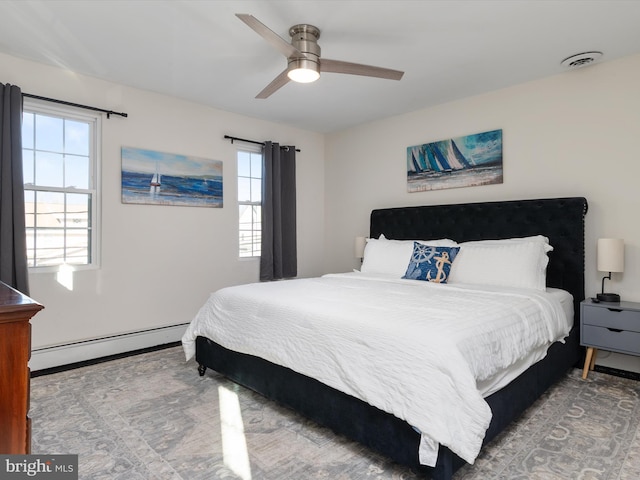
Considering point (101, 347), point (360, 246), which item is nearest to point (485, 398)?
point (360, 246)

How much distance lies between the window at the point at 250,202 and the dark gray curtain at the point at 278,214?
0.51 ft

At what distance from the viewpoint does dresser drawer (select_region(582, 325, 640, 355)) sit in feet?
8.54

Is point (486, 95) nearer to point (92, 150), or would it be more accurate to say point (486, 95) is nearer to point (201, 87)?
point (201, 87)

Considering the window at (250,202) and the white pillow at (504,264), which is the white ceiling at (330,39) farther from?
the white pillow at (504,264)

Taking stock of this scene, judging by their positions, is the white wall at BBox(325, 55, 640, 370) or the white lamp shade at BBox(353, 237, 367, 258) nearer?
the white wall at BBox(325, 55, 640, 370)

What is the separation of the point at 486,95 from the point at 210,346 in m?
3.48

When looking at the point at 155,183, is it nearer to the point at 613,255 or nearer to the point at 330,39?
the point at 330,39

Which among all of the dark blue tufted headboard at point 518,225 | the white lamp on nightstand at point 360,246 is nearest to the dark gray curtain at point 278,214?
the white lamp on nightstand at point 360,246

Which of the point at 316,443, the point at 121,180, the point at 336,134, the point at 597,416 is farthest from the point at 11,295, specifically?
the point at 336,134

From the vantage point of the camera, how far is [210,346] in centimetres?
291

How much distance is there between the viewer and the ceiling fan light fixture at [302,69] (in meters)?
2.42

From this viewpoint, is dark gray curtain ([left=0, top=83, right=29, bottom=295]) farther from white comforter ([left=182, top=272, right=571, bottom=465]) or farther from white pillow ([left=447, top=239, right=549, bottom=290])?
white pillow ([left=447, top=239, right=549, bottom=290])

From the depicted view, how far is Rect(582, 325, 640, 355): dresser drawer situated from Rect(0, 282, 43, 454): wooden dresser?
10.9 feet

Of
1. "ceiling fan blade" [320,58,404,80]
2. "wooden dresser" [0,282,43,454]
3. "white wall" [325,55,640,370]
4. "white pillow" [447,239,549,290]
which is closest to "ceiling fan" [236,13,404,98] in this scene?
"ceiling fan blade" [320,58,404,80]
